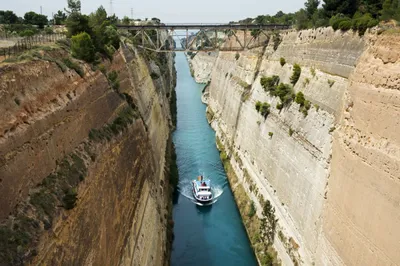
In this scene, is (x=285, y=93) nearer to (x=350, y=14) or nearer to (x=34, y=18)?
(x=350, y=14)

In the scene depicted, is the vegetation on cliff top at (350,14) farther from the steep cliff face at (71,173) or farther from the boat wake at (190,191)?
the boat wake at (190,191)

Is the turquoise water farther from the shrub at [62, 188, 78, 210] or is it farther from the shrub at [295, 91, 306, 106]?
the shrub at [62, 188, 78, 210]

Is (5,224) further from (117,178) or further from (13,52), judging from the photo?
(13,52)

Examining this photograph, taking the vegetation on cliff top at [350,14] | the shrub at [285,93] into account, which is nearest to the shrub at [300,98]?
the shrub at [285,93]

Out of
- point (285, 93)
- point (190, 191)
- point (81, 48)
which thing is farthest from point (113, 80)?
point (190, 191)

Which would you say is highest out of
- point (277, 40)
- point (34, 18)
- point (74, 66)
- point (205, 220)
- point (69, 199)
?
point (34, 18)

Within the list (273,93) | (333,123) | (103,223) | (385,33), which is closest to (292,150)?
(333,123)
